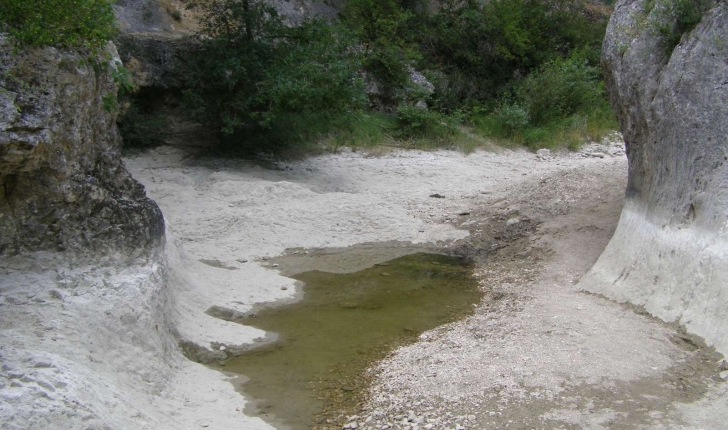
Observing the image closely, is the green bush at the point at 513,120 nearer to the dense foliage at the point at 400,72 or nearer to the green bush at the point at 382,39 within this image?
the dense foliage at the point at 400,72

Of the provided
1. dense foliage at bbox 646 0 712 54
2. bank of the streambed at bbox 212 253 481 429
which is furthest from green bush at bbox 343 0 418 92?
dense foliage at bbox 646 0 712 54

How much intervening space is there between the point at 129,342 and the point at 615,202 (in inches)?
310

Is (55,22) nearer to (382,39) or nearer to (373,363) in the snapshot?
(373,363)

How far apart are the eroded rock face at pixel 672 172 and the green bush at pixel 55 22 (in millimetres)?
5705

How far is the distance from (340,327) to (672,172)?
12.8 ft

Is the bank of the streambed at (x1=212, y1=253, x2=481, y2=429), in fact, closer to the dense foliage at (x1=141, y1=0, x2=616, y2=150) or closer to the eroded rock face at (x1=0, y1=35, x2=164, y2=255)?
the eroded rock face at (x1=0, y1=35, x2=164, y2=255)

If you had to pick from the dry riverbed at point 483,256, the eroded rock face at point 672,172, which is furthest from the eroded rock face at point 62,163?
the eroded rock face at point 672,172

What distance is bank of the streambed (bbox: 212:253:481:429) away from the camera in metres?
5.83

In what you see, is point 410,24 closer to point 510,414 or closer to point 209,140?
point 209,140

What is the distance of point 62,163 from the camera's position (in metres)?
5.56

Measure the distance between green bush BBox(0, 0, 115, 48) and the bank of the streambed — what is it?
9.97 feet

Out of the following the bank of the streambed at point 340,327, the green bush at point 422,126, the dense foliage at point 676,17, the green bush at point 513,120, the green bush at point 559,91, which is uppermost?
the dense foliage at point 676,17

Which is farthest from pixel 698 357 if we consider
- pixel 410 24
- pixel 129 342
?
pixel 410 24

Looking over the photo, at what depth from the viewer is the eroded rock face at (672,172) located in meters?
6.57
